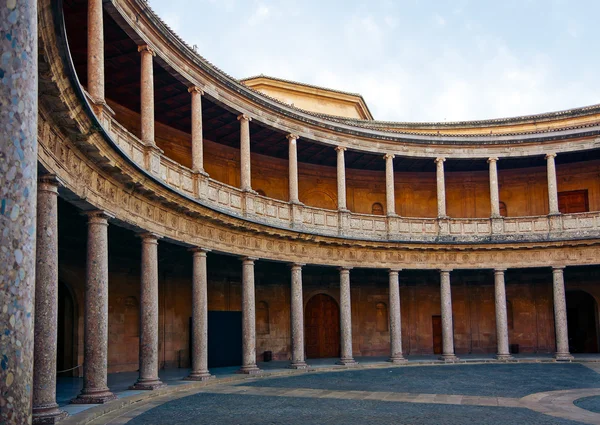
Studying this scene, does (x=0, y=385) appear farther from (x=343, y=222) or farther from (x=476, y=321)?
(x=476, y=321)

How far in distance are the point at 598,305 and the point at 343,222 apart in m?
14.7

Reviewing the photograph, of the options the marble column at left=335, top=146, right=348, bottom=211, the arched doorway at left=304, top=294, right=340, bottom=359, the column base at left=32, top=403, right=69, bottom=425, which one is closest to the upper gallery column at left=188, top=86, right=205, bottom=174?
the marble column at left=335, top=146, right=348, bottom=211

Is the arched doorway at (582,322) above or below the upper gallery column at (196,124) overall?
below

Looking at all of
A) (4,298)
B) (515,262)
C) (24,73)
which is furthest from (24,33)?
(515,262)

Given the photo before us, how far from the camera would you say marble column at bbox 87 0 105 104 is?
14.2m

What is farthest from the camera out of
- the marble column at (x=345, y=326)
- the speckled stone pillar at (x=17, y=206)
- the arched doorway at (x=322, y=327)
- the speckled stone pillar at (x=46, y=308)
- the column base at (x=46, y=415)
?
the arched doorway at (x=322, y=327)

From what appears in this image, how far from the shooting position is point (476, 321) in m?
33.3

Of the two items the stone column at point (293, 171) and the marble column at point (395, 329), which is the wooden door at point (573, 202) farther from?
the stone column at point (293, 171)

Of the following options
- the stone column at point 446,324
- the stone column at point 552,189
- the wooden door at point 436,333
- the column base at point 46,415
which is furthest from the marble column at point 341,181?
the column base at point 46,415

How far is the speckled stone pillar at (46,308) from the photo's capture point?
423 inches

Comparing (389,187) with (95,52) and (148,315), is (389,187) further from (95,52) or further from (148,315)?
(95,52)

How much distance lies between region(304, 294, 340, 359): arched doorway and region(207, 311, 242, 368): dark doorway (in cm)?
497

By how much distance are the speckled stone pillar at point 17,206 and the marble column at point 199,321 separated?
16.0m

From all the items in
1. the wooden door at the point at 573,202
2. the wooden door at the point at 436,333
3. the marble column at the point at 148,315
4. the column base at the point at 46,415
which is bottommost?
the wooden door at the point at 436,333
